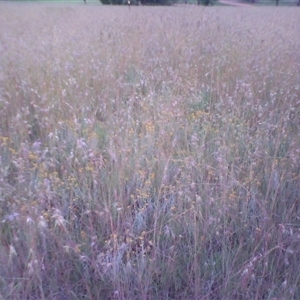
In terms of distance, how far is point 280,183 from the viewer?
2334mm

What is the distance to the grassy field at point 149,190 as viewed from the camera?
1893 millimetres

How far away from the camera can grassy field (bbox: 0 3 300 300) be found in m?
1.89

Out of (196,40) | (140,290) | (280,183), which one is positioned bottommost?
(140,290)

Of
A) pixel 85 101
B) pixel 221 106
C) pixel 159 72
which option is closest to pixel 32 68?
pixel 85 101

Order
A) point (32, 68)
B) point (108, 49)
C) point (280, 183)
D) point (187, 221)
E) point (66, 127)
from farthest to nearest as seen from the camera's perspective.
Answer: point (108, 49) < point (32, 68) < point (66, 127) < point (280, 183) < point (187, 221)

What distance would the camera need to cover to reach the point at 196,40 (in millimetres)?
5520

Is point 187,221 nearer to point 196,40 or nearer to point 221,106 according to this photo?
point 221,106

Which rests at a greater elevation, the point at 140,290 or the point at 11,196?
the point at 11,196

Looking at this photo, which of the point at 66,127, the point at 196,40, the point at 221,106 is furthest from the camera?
the point at 196,40

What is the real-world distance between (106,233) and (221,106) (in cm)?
170

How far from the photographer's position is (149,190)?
2348 millimetres

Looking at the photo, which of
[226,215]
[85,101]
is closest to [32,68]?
[85,101]

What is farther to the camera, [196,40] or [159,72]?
[196,40]

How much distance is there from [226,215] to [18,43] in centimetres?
436
